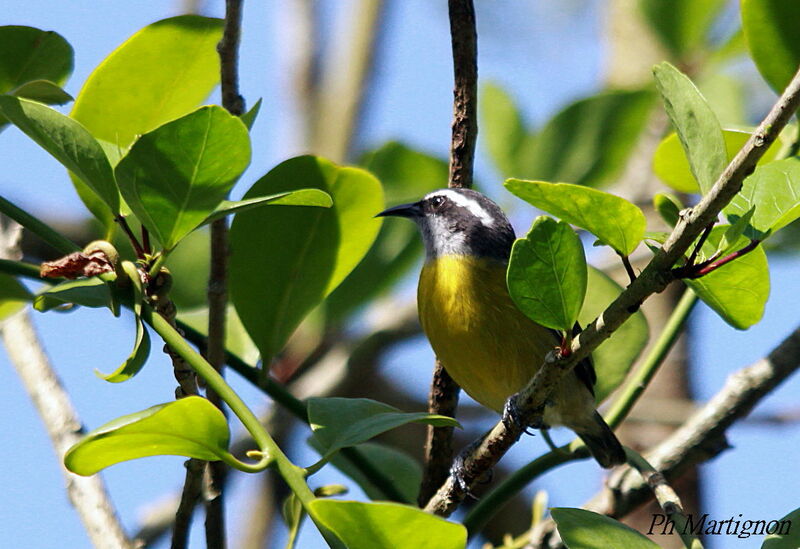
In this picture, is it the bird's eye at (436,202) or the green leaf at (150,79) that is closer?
the green leaf at (150,79)

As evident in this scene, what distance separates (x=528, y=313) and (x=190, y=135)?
22.2 inches

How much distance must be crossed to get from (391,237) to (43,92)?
1420 millimetres

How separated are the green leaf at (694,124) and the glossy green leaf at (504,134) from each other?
174 centimetres

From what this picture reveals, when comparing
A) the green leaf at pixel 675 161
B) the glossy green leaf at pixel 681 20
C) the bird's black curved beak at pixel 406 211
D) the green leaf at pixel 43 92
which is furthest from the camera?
the bird's black curved beak at pixel 406 211

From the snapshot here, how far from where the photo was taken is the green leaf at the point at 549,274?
1.37m

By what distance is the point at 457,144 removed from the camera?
2.06 m

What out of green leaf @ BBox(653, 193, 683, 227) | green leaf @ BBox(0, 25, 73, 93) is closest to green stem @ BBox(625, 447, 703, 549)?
green leaf @ BBox(653, 193, 683, 227)

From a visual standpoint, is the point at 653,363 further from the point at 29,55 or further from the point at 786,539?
the point at 29,55

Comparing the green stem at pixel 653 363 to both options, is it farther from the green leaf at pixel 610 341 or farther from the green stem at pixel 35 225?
the green stem at pixel 35 225

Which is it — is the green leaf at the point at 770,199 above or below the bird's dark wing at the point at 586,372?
above

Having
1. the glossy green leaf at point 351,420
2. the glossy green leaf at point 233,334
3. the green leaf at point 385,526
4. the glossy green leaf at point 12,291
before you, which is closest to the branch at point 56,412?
the glossy green leaf at point 12,291

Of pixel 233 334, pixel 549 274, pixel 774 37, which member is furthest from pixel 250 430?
pixel 774 37

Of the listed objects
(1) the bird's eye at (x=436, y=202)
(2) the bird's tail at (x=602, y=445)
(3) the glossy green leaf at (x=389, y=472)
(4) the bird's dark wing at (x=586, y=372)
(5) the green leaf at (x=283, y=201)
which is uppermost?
(5) the green leaf at (x=283, y=201)

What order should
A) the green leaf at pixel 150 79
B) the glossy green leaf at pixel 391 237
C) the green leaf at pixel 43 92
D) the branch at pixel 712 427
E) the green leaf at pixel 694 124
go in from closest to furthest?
the green leaf at pixel 694 124
the green leaf at pixel 43 92
the green leaf at pixel 150 79
the branch at pixel 712 427
the glossy green leaf at pixel 391 237
